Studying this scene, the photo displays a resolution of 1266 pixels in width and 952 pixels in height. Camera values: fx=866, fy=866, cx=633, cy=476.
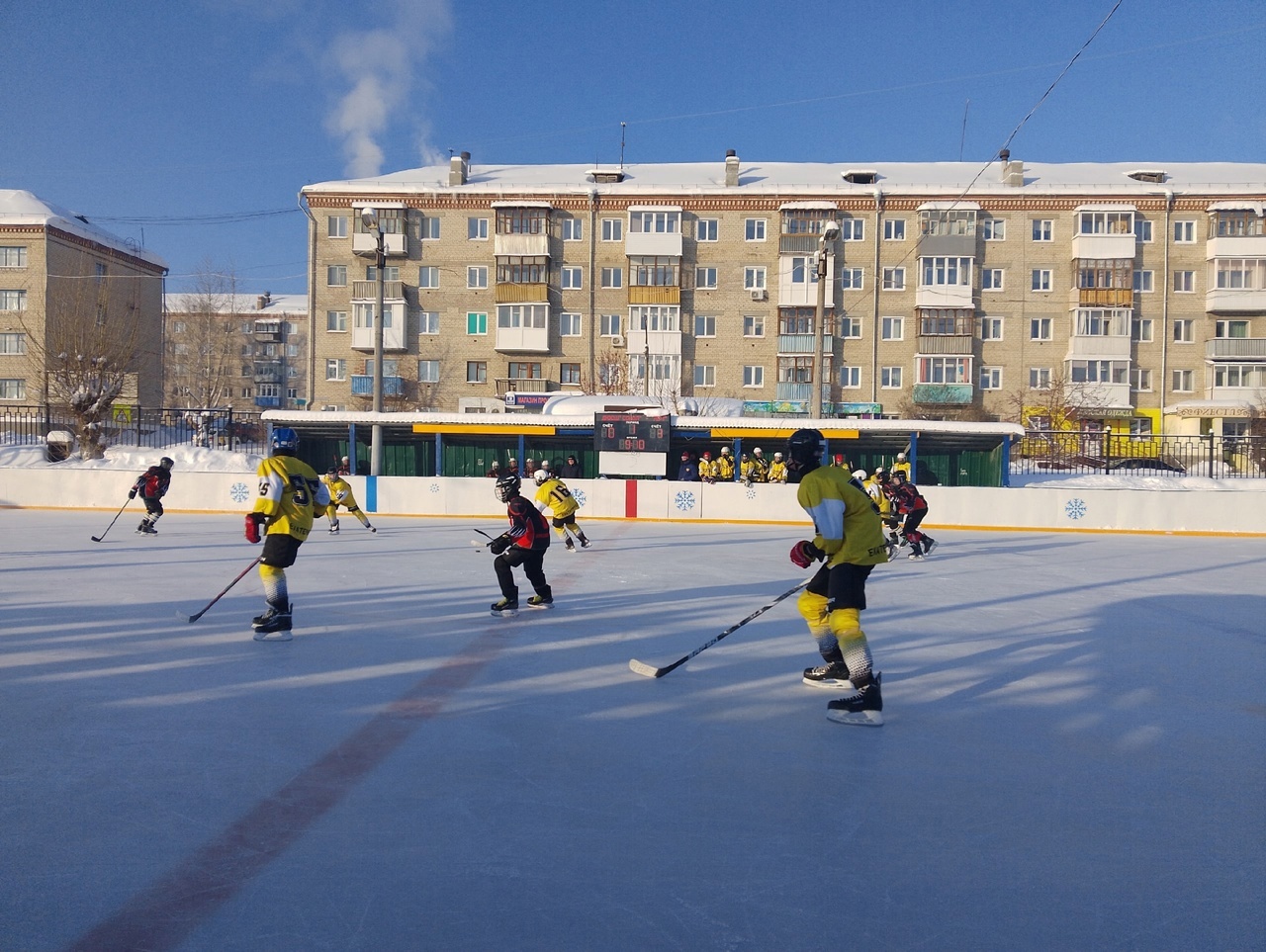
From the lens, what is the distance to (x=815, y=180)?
40.4 m

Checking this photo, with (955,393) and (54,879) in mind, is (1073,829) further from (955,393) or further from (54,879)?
(955,393)

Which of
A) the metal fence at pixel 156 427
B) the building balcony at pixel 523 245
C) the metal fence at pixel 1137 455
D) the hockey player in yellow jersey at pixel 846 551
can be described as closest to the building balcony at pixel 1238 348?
the metal fence at pixel 1137 455

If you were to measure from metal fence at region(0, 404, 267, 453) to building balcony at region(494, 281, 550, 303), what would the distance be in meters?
17.4

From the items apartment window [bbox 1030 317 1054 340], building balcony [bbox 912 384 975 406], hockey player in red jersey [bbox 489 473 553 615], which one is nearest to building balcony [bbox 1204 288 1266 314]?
apartment window [bbox 1030 317 1054 340]

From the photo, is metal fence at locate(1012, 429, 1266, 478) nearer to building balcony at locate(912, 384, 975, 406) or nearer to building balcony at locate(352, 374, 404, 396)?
building balcony at locate(912, 384, 975, 406)

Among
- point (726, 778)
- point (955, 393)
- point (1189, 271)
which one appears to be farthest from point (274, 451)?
point (1189, 271)

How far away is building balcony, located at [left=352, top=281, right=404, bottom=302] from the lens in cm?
3878

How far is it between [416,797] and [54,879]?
3.81ft

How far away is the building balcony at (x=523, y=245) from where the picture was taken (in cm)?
3841

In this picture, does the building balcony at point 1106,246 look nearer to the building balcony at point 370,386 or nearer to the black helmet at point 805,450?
the building balcony at point 370,386

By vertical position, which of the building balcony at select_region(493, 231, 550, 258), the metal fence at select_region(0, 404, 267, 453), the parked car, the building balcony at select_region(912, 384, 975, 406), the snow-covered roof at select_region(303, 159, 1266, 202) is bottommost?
the parked car

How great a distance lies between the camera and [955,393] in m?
37.6

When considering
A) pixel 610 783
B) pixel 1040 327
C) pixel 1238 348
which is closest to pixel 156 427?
pixel 610 783

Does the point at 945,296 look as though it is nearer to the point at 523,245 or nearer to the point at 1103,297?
the point at 1103,297
